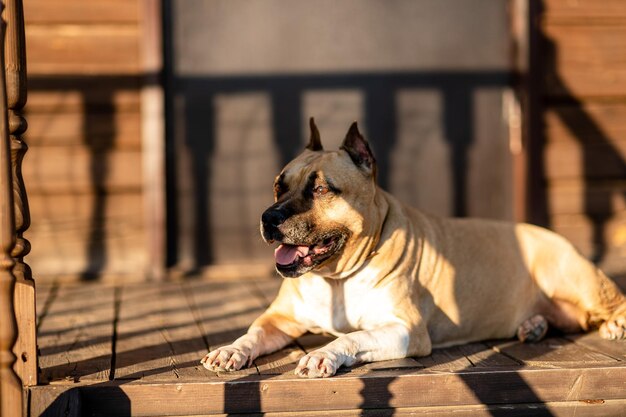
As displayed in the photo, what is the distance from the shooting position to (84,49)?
556 cm

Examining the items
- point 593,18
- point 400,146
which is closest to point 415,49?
point 400,146

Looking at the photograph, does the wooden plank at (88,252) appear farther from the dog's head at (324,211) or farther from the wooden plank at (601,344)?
the wooden plank at (601,344)

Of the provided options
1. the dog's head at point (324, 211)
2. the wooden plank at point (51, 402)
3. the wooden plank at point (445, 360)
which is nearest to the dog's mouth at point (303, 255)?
A: the dog's head at point (324, 211)

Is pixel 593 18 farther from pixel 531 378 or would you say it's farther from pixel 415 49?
pixel 531 378

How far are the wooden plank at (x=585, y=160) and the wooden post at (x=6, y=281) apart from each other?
3.98 m

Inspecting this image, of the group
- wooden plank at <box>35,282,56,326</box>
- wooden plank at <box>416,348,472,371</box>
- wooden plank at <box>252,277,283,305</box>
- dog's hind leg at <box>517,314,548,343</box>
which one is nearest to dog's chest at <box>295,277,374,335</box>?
wooden plank at <box>416,348,472,371</box>

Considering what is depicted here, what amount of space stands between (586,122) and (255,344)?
3299 mm

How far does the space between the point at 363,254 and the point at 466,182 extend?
2.42 m

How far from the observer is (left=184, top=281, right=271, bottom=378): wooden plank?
157 inches

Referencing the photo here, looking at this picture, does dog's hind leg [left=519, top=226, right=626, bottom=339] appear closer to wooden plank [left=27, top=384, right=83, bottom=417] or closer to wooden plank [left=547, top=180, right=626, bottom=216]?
wooden plank [left=547, top=180, right=626, bottom=216]

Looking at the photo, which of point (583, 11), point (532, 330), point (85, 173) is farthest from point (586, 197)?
point (85, 173)

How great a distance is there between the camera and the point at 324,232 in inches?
139

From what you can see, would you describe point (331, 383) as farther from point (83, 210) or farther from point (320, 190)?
point (83, 210)

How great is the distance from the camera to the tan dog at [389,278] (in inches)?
136
